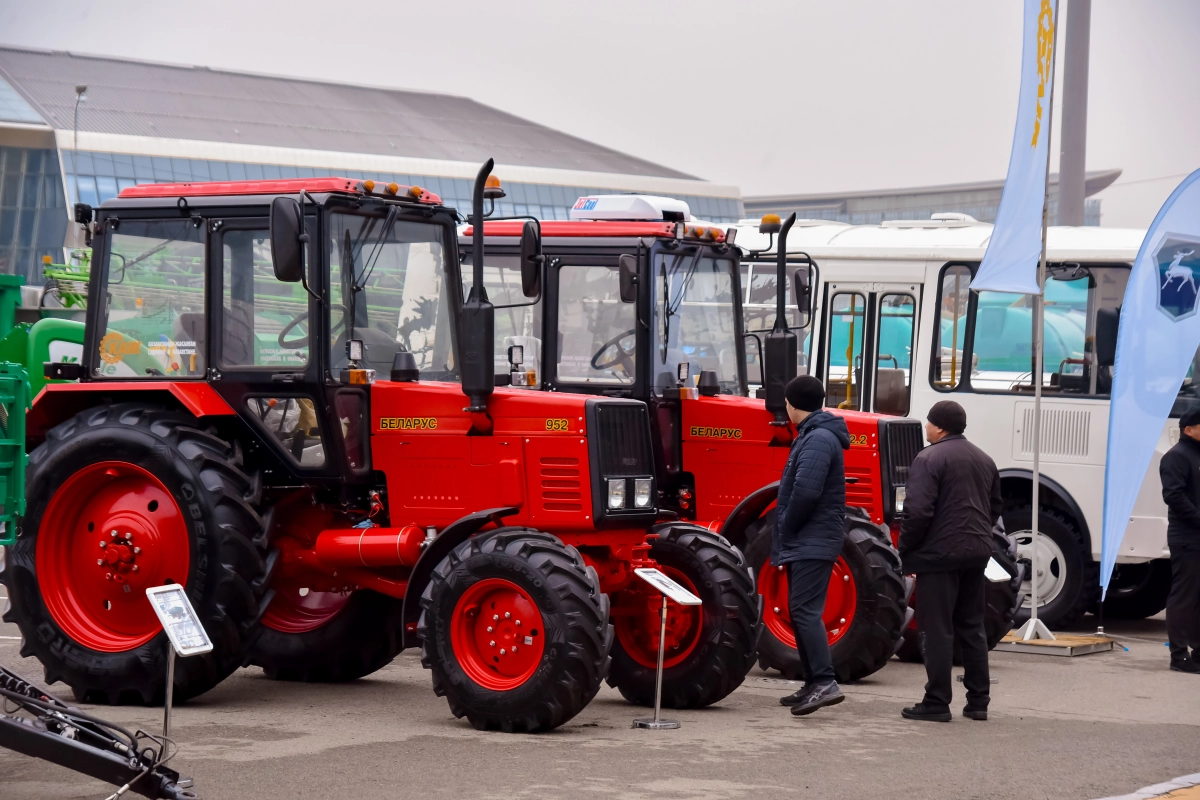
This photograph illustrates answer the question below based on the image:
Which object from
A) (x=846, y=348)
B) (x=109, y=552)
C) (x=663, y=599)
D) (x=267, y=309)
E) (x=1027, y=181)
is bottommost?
(x=663, y=599)

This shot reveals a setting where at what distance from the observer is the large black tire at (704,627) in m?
8.49

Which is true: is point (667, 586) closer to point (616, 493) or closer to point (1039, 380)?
point (616, 493)

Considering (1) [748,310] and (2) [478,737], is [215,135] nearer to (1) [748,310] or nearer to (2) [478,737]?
(1) [748,310]

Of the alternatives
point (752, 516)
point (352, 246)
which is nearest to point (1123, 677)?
point (752, 516)

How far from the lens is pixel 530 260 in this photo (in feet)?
28.5

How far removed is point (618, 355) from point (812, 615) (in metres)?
2.64

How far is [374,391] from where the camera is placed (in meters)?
8.70

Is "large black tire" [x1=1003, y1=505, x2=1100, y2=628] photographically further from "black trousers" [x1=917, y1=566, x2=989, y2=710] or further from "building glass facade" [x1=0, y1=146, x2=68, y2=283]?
"building glass facade" [x1=0, y1=146, x2=68, y2=283]

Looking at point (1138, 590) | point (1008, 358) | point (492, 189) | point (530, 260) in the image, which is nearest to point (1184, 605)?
point (1138, 590)

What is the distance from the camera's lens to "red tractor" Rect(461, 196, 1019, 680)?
1009 cm

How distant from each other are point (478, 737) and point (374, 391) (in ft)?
6.95

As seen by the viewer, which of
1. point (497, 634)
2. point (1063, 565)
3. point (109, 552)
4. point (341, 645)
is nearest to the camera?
point (497, 634)

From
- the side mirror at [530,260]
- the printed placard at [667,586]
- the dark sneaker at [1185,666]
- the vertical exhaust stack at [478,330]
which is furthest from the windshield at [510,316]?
the dark sneaker at [1185,666]

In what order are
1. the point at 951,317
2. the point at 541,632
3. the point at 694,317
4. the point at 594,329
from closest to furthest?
1. the point at 541,632
2. the point at 594,329
3. the point at 694,317
4. the point at 951,317
